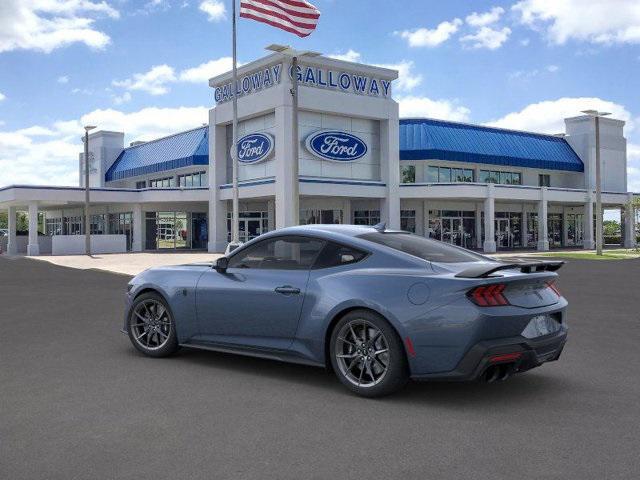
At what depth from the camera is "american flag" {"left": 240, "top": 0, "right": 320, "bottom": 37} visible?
22.6m

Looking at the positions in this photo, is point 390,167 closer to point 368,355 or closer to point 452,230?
point 452,230

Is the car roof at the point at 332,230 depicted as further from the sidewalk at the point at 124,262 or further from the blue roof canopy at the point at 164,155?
the blue roof canopy at the point at 164,155

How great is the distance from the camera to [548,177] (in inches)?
2042

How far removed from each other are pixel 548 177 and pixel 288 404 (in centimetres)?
5016

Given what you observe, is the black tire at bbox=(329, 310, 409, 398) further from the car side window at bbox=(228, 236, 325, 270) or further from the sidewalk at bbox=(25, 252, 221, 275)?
the sidewalk at bbox=(25, 252, 221, 275)

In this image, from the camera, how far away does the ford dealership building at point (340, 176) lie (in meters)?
37.1

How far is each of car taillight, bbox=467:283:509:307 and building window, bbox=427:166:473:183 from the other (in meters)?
39.6

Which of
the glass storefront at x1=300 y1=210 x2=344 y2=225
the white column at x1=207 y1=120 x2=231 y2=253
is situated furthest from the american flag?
the glass storefront at x1=300 y1=210 x2=344 y2=225

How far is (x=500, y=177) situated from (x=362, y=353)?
45.0 meters

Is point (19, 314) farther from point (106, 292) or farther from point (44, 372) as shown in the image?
point (44, 372)

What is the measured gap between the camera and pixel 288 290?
6.05 meters

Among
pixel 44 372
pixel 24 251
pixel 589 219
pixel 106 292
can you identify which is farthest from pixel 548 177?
pixel 44 372

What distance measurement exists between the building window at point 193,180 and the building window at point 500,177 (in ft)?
64.9

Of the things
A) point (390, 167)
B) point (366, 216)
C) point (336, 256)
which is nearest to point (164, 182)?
point (366, 216)
